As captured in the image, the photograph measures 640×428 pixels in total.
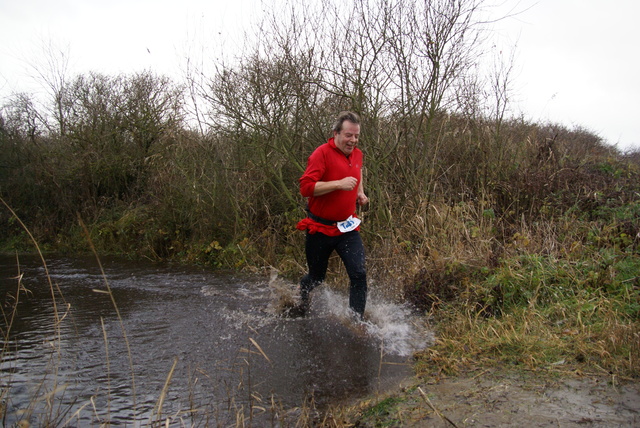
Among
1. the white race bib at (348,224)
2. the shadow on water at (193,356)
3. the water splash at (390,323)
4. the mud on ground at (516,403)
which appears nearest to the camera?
the mud on ground at (516,403)

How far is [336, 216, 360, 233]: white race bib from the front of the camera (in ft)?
16.9

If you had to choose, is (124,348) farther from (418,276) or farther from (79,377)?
(418,276)

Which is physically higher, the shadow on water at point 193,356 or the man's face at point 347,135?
the man's face at point 347,135

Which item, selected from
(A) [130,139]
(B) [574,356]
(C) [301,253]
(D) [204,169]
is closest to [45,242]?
(A) [130,139]

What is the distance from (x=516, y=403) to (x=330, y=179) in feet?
8.48

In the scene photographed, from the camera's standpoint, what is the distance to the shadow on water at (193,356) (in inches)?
144

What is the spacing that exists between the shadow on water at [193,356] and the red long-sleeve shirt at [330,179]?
1.11 metres

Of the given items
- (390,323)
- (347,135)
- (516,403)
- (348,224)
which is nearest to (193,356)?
(348,224)

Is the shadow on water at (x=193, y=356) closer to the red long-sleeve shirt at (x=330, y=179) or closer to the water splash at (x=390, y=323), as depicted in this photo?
the water splash at (x=390, y=323)

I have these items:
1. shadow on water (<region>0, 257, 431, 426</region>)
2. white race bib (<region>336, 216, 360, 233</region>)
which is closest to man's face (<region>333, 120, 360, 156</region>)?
white race bib (<region>336, 216, 360, 233</region>)

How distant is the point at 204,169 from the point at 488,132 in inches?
255

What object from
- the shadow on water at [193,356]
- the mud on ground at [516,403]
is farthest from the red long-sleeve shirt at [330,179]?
the mud on ground at [516,403]

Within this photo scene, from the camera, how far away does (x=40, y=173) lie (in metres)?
17.2

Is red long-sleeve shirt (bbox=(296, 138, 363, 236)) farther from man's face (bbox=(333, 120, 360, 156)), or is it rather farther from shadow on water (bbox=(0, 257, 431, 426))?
shadow on water (bbox=(0, 257, 431, 426))
